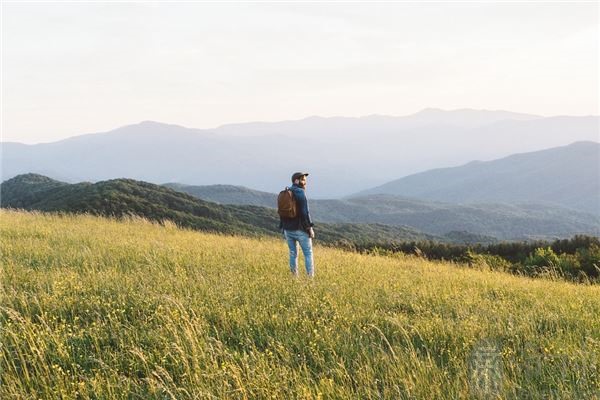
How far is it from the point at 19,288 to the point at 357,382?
4.92 metres

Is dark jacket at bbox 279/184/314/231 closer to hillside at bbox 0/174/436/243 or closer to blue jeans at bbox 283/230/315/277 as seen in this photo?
blue jeans at bbox 283/230/315/277

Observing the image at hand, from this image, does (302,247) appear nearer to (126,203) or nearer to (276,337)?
(276,337)

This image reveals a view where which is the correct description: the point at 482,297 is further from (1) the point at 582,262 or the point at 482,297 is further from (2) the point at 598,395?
(1) the point at 582,262

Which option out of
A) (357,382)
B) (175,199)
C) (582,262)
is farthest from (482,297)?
A: (175,199)

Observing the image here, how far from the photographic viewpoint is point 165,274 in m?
7.39

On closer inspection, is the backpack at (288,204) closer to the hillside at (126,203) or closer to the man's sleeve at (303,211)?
the man's sleeve at (303,211)

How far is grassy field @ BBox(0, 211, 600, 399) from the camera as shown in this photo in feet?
12.5

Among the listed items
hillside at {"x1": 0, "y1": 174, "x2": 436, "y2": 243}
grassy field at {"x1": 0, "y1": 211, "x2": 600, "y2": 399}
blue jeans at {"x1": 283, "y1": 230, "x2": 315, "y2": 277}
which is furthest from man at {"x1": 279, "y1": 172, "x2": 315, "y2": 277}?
hillside at {"x1": 0, "y1": 174, "x2": 436, "y2": 243}

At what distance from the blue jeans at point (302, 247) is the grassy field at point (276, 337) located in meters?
0.97

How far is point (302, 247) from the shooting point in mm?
9320

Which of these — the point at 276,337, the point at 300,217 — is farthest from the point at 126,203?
the point at 276,337

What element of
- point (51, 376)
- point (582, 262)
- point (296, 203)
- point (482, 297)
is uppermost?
point (296, 203)

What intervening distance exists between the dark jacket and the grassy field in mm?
1601

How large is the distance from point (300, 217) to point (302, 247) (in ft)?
2.03
